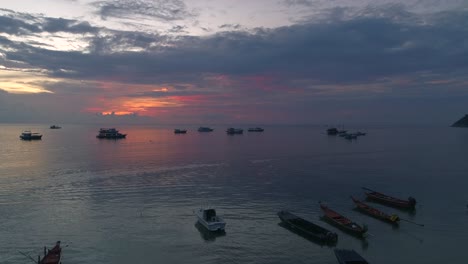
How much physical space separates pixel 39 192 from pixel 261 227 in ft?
127

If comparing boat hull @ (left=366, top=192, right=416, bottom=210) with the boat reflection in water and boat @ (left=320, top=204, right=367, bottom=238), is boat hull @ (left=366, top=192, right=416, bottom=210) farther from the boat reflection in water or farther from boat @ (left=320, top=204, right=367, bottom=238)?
the boat reflection in water

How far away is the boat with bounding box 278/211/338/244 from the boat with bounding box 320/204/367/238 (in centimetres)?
303

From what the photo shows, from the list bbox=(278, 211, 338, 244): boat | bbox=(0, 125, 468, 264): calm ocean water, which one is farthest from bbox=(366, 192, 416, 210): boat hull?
bbox=(278, 211, 338, 244): boat

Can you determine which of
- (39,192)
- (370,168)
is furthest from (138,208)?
(370,168)

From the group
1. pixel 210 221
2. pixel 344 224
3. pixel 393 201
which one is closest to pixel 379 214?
pixel 344 224

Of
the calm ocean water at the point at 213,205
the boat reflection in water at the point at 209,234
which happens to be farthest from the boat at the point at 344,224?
the boat reflection in water at the point at 209,234

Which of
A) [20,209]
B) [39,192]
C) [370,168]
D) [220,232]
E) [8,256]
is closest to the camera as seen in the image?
[8,256]

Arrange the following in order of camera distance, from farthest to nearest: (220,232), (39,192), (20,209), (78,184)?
(78,184)
(39,192)
(20,209)
(220,232)

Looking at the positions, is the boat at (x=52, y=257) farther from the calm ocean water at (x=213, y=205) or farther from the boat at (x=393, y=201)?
the boat at (x=393, y=201)

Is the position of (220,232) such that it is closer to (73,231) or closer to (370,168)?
(73,231)

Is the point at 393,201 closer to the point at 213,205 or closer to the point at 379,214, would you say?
the point at 379,214

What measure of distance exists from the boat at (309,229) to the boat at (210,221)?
7766 millimetres

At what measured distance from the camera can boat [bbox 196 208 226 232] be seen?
3756 centimetres

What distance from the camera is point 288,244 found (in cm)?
3553
